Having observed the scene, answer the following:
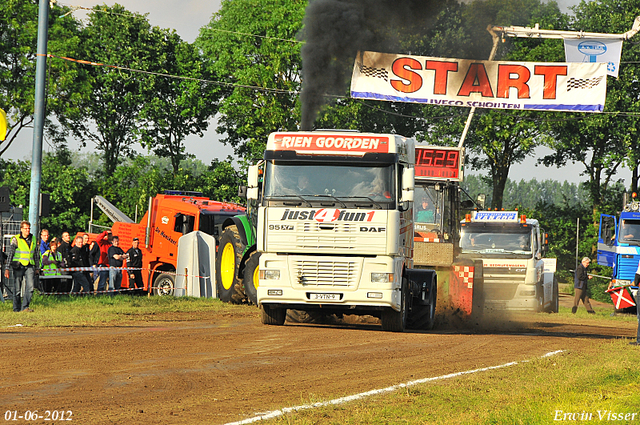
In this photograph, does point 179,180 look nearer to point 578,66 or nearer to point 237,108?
point 237,108

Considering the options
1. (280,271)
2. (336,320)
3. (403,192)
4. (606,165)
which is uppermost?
(606,165)

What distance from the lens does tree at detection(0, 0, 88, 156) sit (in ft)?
137

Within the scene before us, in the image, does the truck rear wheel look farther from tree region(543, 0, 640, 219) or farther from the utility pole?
tree region(543, 0, 640, 219)

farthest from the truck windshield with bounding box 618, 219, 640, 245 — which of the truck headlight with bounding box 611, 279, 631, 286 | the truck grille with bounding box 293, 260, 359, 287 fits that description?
the truck grille with bounding box 293, 260, 359, 287

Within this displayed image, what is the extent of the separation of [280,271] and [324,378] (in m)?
4.73

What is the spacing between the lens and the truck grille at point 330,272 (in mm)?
13781

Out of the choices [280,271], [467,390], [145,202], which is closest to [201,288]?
[280,271]

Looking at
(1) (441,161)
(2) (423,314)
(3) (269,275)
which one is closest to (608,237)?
(1) (441,161)

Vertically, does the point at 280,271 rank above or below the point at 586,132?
below

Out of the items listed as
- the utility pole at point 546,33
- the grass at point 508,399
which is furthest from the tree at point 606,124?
the grass at point 508,399

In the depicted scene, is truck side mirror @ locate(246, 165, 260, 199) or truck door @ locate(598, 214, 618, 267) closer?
truck side mirror @ locate(246, 165, 260, 199)

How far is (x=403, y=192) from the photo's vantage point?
13930 mm

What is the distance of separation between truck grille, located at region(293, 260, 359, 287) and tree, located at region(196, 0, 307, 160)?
93.4 feet

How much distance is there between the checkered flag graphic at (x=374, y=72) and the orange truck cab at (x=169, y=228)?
6484mm
